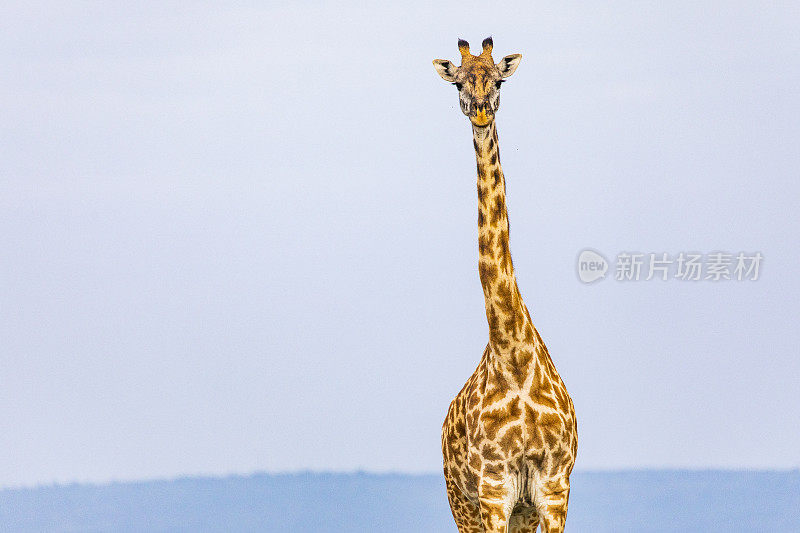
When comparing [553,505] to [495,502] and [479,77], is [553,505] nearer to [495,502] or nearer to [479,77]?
[495,502]

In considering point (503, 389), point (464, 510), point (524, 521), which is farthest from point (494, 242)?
point (464, 510)

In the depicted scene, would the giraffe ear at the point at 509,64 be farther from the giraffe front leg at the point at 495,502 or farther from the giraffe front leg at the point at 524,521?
the giraffe front leg at the point at 524,521

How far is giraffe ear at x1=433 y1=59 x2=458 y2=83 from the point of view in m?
7.05

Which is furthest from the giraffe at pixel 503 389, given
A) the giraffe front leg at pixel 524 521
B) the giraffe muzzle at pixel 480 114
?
the giraffe front leg at pixel 524 521

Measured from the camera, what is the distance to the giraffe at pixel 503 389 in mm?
6980

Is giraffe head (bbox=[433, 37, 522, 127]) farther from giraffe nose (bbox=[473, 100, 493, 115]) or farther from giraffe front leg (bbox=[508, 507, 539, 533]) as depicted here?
giraffe front leg (bbox=[508, 507, 539, 533])

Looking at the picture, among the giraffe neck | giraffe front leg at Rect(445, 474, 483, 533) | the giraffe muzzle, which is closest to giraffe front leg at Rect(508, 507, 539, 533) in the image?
giraffe front leg at Rect(445, 474, 483, 533)

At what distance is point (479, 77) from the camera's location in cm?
690

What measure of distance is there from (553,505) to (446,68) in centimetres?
239

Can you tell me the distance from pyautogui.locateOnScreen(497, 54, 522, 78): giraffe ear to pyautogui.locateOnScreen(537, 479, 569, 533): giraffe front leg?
2.19 meters

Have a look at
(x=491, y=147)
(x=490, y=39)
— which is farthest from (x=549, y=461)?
(x=490, y=39)

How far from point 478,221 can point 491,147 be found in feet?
1.31

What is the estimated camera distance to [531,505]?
23.9 feet

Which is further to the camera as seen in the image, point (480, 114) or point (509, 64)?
point (509, 64)
